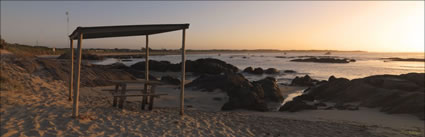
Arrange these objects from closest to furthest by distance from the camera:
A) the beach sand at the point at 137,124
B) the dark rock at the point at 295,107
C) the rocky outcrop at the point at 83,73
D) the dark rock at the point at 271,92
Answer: the beach sand at the point at 137,124 < the dark rock at the point at 295,107 < the dark rock at the point at 271,92 < the rocky outcrop at the point at 83,73

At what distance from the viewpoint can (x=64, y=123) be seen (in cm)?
630

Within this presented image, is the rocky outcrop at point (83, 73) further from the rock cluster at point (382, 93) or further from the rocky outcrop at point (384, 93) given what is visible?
the rocky outcrop at point (384, 93)

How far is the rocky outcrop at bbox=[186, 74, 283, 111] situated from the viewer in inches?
444

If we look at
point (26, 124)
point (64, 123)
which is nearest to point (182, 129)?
point (64, 123)

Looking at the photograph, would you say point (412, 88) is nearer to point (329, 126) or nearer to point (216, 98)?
point (329, 126)

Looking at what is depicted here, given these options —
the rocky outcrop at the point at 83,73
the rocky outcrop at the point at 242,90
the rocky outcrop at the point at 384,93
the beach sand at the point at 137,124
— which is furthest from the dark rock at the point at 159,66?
the beach sand at the point at 137,124

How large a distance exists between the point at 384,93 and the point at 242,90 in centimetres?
634

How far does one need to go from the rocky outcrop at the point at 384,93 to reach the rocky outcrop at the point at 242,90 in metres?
2.52

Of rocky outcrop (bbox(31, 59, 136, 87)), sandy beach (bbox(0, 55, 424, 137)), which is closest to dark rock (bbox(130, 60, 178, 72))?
rocky outcrop (bbox(31, 59, 136, 87))

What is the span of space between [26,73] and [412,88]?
18.8m

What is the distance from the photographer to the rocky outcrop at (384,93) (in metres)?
10.8

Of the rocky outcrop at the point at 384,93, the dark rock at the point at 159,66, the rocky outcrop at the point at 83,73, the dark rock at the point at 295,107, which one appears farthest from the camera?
the dark rock at the point at 159,66

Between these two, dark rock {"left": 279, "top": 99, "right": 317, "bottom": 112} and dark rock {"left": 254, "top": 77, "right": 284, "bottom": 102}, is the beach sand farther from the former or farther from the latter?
dark rock {"left": 254, "top": 77, "right": 284, "bottom": 102}

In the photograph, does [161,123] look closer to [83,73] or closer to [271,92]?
[271,92]
